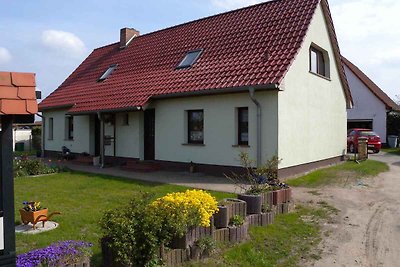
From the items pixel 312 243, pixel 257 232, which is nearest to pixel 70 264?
pixel 257 232

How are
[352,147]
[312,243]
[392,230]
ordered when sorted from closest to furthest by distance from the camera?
1. [312,243]
2. [392,230]
3. [352,147]

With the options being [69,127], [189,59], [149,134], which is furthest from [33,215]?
[69,127]

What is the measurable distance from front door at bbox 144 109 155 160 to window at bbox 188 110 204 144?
2.10 meters

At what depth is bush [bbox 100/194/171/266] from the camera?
442cm

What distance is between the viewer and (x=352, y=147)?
23594mm

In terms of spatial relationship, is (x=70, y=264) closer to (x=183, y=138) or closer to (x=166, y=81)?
(x=183, y=138)

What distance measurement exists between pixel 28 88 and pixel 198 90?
978 centimetres

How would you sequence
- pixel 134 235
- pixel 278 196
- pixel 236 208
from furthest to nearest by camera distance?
pixel 278 196 → pixel 236 208 → pixel 134 235

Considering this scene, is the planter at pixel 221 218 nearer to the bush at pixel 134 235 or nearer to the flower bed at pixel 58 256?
the bush at pixel 134 235

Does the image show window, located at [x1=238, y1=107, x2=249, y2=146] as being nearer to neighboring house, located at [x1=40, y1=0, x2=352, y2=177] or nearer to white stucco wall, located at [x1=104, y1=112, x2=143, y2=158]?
neighboring house, located at [x1=40, y1=0, x2=352, y2=177]

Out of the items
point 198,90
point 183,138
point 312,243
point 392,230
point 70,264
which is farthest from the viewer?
point 183,138

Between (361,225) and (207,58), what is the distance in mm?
9553

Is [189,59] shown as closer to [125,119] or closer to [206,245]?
[125,119]

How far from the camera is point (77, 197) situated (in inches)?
369
